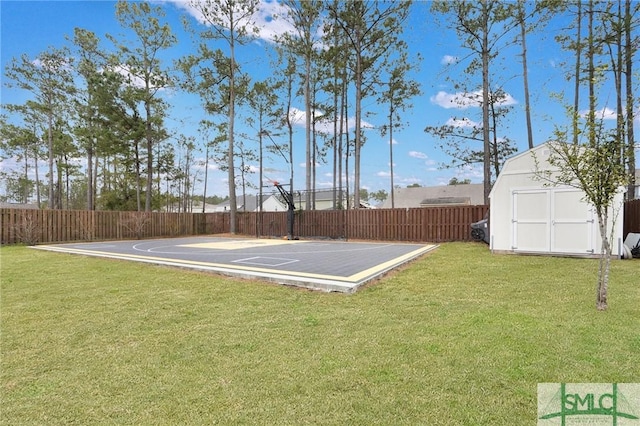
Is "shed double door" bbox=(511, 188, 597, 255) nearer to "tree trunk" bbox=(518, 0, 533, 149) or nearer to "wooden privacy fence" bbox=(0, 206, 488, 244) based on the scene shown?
"wooden privacy fence" bbox=(0, 206, 488, 244)

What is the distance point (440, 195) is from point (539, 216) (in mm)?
27835

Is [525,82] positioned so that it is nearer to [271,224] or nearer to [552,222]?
[552,222]

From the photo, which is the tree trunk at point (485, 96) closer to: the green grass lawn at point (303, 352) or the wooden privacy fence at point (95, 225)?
the green grass lawn at point (303, 352)

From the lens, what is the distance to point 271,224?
17.9 meters

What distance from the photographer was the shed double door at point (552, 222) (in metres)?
7.91

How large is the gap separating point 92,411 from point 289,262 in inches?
206

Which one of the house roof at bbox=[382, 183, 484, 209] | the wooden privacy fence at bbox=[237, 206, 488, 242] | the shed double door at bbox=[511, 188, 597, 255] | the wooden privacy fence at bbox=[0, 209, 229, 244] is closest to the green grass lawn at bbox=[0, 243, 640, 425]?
the shed double door at bbox=[511, 188, 597, 255]

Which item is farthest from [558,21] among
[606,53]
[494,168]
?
[494,168]

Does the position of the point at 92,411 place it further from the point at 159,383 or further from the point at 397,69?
the point at 397,69

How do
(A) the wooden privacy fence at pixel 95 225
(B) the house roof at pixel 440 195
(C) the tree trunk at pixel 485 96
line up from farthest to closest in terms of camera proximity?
(B) the house roof at pixel 440 195, (C) the tree trunk at pixel 485 96, (A) the wooden privacy fence at pixel 95 225

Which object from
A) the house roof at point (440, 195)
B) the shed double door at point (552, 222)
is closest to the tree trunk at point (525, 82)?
the shed double door at point (552, 222)

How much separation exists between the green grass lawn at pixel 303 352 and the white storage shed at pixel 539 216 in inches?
144

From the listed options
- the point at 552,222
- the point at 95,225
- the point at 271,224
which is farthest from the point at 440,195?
the point at 95,225

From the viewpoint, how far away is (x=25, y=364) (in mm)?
2365
